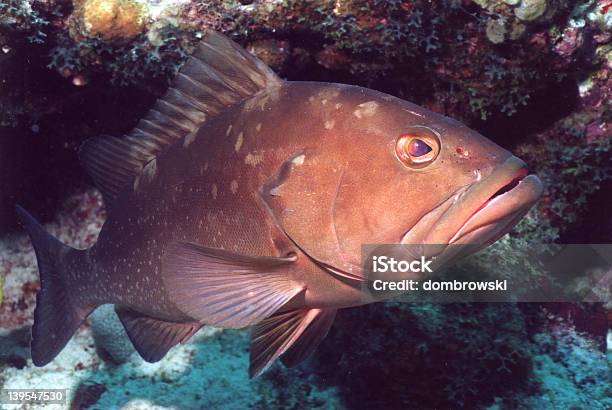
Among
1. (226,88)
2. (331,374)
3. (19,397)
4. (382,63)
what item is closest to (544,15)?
(382,63)

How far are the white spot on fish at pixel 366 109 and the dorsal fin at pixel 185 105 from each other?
557 millimetres

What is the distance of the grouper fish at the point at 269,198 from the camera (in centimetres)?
205

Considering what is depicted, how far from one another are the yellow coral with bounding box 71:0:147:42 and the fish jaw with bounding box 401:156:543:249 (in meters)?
2.62

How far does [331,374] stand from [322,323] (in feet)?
6.07

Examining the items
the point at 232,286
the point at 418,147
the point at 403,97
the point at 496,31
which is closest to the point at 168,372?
the point at 232,286

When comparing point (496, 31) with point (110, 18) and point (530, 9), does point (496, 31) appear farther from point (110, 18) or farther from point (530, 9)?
point (110, 18)

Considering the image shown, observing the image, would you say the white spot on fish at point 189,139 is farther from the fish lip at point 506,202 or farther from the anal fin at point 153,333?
the fish lip at point 506,202

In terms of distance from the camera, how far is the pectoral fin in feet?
7.79

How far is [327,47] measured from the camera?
396 cm

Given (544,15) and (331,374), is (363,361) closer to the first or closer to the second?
(331,374)

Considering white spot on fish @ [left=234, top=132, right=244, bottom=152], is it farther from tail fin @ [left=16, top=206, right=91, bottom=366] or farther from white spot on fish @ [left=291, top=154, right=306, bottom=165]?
tail fin @ [left=16, top=206, right=91, bottom=366]

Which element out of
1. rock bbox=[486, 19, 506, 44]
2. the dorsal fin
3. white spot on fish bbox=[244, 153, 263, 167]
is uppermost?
rock bbox=[486, 19, 506, 44]

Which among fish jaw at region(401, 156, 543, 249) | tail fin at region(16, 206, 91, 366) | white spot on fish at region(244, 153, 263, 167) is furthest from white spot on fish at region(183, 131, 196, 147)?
fish jaw at region(401, 156, 543, 249)

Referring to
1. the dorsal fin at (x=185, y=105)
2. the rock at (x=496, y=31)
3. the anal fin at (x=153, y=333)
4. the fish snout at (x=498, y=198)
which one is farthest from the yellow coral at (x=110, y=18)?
the fish snout at (x=498, y=198)
